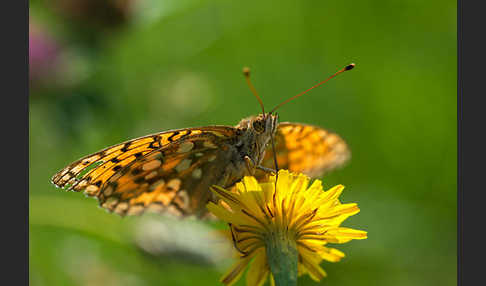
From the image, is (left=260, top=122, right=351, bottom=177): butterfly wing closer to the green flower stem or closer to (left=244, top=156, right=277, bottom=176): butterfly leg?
(left=244, top=156, right=277, bottom=176): butterfly leg

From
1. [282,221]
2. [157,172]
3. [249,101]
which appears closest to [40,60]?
[157,172]

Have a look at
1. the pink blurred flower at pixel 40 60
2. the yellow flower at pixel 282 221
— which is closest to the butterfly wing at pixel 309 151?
the yellow flower at pixel 282 221

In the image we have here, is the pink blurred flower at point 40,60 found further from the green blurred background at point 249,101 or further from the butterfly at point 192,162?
the butterfly at point 192,162

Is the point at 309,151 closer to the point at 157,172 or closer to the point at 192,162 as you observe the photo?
the point at 192,162

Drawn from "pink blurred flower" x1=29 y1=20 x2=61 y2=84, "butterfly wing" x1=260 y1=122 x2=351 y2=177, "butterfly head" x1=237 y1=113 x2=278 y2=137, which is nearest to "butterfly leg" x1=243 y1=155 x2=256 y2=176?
"butterfly head" x1=237 y1=113 x2=278 y2=137

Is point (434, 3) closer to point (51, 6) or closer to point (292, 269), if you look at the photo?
point (51, 6)

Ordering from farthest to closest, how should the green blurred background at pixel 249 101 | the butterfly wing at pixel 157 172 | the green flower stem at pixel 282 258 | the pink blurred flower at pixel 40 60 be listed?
the pink blurred flower at pixel 40 60 → the green blurred background at pixel 249 101 → the butterfly wing at pixel 157 172 → the green flower stem at pixel 282 258
